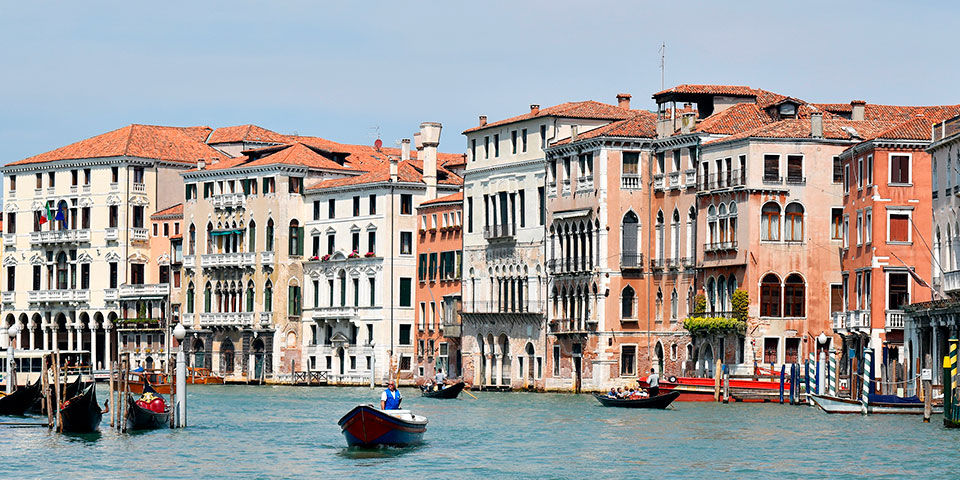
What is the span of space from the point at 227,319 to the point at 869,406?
159ft

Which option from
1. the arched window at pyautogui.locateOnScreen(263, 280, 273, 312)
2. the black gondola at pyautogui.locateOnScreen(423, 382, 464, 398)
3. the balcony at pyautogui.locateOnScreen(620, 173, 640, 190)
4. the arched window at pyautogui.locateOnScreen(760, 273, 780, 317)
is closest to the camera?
the arched window at pyautogui.locateOnScreen(760, 273, 780, 317)

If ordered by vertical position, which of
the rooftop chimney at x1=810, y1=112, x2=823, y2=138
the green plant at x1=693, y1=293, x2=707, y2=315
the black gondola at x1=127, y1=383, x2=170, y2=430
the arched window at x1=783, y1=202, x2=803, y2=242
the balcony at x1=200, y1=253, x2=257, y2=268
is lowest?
the black gondola at x1=127, y1=383, x2=170, y2=430

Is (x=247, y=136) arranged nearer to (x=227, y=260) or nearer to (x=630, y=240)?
(x=227, y=260)

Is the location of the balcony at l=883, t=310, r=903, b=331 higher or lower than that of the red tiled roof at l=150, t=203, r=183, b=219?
lower

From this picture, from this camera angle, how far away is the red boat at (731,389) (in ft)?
221

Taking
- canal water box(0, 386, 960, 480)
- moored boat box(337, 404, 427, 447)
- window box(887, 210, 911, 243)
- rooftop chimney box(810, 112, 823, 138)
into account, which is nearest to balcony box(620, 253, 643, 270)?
rooftop chimney box(810, 112, 823, 138)

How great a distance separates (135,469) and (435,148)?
51.6 metres

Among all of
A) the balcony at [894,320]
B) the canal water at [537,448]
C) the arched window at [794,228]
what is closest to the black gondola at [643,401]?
the canal water at [537,448]

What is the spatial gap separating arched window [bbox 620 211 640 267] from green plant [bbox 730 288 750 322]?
23.0 feet

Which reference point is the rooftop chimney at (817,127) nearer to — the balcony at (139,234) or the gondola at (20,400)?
the gondola at (20,400)

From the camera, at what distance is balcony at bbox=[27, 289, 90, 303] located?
353 ft

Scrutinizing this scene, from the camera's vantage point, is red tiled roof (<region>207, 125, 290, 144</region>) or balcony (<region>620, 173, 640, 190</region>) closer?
balcony (<region>620, 173, 640, 190</region>)

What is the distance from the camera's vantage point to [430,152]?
94188 mm

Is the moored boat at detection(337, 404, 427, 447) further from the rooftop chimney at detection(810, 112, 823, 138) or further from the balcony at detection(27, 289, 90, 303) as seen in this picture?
the balcony at detection(27, 289, 90, 303)
